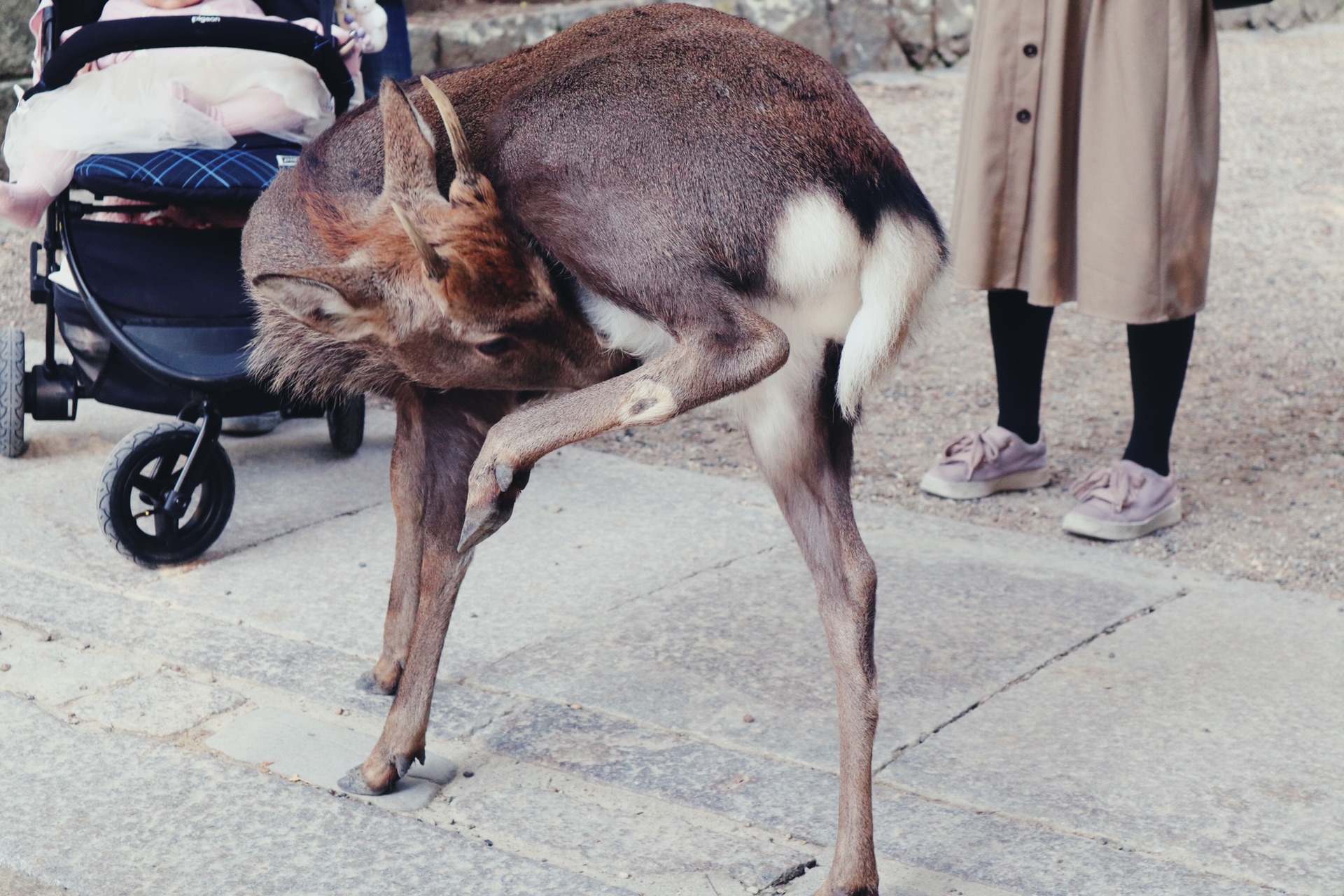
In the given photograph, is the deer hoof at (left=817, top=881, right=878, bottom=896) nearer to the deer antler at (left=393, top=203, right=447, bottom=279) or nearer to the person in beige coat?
the deer antler at (left=393, top=203, right=447, bottom=279)

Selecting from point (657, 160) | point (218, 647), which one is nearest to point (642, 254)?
point (657, 160)

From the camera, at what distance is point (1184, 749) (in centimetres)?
289

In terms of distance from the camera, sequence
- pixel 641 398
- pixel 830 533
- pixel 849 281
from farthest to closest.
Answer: pixel 830 533, pixel 849 281, pixel 641 398

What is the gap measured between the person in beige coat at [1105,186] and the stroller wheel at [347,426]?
184 cm

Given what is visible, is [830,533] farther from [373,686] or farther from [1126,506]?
[1126,506]

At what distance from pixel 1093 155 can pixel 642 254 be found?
2.25m

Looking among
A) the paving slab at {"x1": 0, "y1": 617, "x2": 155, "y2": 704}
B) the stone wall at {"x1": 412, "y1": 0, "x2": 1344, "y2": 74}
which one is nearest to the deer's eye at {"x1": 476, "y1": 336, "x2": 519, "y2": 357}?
the paving slab at {"x1": 0, "y1": 617, "x2": 155, "y2": 704}

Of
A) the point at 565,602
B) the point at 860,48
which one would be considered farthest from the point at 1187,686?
the point at 860,48

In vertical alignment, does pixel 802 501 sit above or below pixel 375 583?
above

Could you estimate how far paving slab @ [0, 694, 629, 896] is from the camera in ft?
8.02

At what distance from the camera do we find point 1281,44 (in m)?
13.5

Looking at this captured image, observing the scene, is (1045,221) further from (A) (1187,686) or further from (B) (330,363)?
(B) (330,363)

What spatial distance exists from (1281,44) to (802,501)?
42.3 ft

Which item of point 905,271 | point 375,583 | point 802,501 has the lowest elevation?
point 375,583
